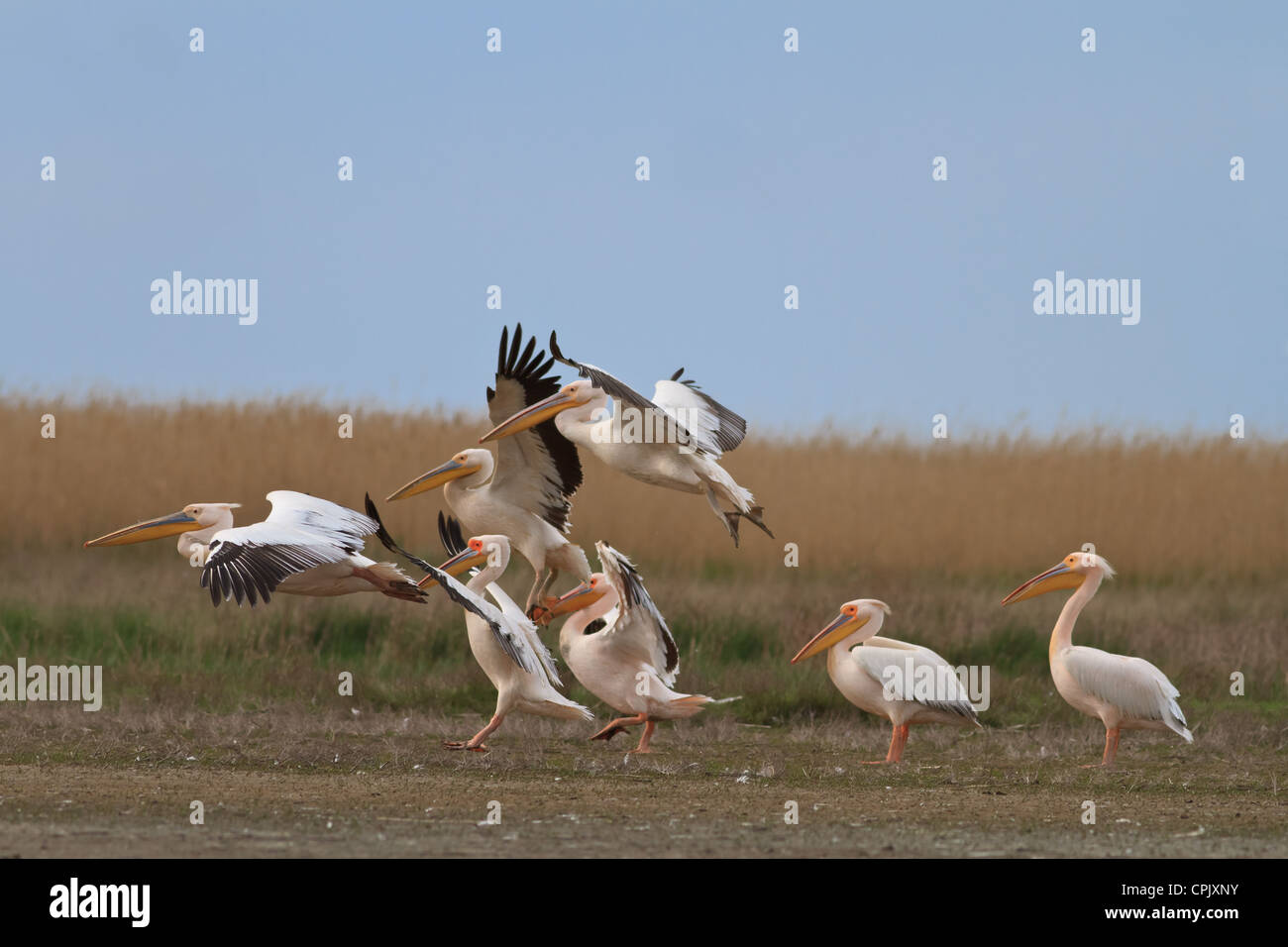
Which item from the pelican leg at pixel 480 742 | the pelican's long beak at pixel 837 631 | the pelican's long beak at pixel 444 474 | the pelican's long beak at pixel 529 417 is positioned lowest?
the pelican leg at pixel 480 742

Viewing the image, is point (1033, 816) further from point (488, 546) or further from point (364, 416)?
point (364, 416)

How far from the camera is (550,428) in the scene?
11.9 m

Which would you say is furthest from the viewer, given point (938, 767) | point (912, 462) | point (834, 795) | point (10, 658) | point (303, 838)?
point (912, 462)

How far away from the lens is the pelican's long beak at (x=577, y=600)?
11.5m

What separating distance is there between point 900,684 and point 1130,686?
1.37m

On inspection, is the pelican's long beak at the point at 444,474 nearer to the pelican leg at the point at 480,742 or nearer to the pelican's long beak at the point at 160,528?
the pelican's long beak at the point at 160,528

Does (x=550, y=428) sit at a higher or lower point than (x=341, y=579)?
higher

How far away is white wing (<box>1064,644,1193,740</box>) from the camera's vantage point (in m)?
10.7

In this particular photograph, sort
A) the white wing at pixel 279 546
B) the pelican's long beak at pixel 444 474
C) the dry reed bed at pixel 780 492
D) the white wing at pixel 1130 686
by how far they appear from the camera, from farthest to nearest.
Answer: the dry reed bed at pixel 780 492, the pelican's long beak at pixel 444 474, the white wing at pixel 1130 686, the white wing at pixel 279 546

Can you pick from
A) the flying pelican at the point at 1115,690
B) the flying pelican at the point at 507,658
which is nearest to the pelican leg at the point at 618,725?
the flying pelican at the point at 507,658

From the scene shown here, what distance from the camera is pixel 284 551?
9.65 metres

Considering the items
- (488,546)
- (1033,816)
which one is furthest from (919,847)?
(488,546)

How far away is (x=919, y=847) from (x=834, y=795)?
1726 mm

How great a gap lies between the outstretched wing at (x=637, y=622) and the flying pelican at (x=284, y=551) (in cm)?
124
